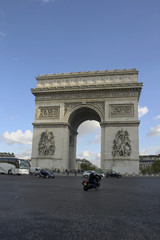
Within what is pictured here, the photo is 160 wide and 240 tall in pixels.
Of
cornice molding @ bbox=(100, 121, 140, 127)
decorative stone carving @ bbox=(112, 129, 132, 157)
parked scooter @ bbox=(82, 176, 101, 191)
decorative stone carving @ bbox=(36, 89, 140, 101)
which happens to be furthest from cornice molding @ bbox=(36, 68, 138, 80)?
parked scooter @ bbox=(82, 176, 101, 191)

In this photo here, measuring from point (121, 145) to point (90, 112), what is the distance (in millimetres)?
9544

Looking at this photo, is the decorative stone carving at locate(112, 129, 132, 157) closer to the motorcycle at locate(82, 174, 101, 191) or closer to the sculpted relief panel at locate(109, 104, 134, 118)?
the sculpted relief panel at locate(109, 104, 134, 118)

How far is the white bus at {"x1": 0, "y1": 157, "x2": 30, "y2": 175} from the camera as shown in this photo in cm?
3353

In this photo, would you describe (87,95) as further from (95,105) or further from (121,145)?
(121,145)

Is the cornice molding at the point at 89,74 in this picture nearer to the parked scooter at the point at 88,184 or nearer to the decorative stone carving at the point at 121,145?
the decorative stone carving at the point at 121,145

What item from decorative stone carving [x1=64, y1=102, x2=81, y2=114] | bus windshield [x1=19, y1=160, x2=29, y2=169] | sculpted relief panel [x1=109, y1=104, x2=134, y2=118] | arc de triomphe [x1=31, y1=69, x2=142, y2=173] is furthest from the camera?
decorative stone carving [x1=64, y1=102, x2=81, y2=114]

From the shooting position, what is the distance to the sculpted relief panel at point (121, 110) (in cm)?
3762

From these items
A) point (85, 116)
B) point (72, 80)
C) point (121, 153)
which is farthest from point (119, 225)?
point (85, 116)

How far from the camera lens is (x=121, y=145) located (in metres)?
36.4

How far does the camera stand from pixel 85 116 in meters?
45.7

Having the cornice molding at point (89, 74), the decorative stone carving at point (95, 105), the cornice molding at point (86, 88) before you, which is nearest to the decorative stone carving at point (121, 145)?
the decorative stone carving at point (95, 105)

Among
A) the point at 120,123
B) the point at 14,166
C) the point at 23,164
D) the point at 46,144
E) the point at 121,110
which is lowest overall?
the point at 14,166

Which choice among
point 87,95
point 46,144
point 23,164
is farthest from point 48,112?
point 23,164

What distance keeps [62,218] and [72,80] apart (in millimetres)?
37275
